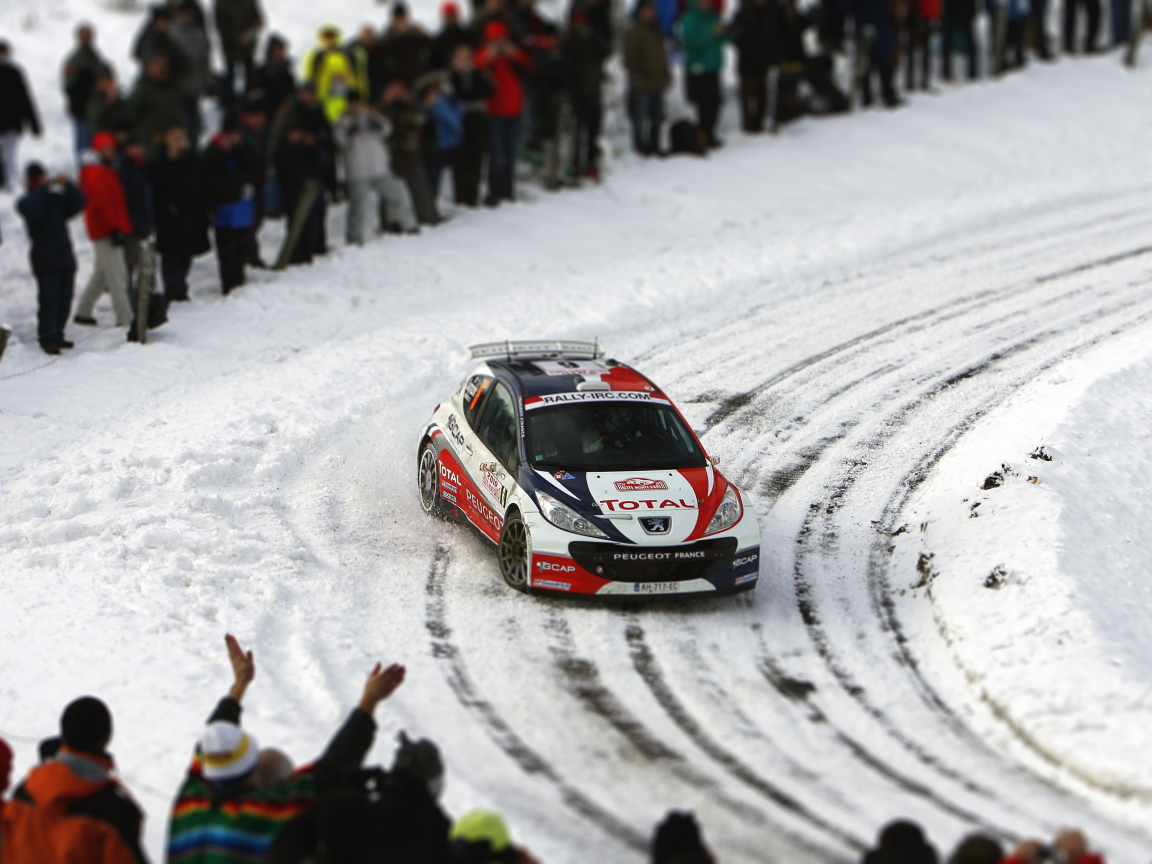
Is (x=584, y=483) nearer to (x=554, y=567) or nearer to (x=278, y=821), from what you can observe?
(x=554, y=567)

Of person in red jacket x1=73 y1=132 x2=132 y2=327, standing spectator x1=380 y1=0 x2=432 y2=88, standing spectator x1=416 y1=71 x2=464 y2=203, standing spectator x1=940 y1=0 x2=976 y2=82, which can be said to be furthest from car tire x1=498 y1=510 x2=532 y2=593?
standing spectator x1=940 y1=0 x2=976 y2=82

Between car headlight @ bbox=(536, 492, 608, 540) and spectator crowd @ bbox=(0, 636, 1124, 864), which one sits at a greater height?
spectator crowd @ bbox=(0, 636, 1124, 864)

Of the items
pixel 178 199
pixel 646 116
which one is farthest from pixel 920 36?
pixel 178 199

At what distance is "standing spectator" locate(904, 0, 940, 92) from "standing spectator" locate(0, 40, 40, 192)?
51.4ft

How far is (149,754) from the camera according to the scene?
24.7 ft

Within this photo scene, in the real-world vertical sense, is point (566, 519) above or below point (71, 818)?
below

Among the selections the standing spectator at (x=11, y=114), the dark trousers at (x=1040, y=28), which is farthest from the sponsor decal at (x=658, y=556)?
the dark trousers at (x=1040, y=28)

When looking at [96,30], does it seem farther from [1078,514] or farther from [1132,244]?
[1078,514]

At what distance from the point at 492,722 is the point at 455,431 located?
12.7 feet

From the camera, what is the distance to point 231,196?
52.1 ft

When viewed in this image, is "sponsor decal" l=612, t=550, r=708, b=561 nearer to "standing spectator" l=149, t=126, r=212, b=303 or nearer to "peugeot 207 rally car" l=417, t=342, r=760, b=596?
"peugeot 207 rally car" l=417, t=342, r=760, b=596

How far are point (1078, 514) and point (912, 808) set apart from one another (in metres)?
4.53

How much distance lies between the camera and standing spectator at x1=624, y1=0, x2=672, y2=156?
844 inches

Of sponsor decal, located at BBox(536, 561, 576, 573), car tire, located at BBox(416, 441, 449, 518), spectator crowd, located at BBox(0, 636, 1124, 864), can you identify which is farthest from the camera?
car tire, located at BBox(416, 441, 449, 518)
